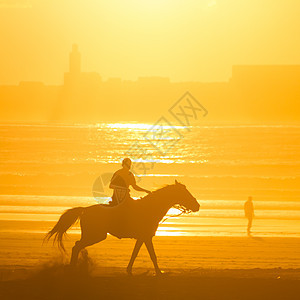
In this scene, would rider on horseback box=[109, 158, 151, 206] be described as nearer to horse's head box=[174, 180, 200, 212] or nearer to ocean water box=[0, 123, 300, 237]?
ocean water box=[0, 123, 300, 237]

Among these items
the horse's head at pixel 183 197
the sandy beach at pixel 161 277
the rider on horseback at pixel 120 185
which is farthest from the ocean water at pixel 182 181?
the sandy beach at pixel 161 277

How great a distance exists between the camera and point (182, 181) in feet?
165

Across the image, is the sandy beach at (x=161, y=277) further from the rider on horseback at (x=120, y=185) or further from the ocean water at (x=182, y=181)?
the ocean water at (x=182, y=181)

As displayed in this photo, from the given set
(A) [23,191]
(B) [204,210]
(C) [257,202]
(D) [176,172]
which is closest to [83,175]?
(D) [176,172]

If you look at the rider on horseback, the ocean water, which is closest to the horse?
the rider on horseback

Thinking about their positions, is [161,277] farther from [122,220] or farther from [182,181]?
[182,181]

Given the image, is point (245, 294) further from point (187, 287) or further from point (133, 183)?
point (133, 183)

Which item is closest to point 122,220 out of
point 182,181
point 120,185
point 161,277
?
point 120,185

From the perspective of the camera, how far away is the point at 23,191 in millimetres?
41344

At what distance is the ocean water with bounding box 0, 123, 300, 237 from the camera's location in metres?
25.5

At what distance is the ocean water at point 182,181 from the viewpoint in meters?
25.5

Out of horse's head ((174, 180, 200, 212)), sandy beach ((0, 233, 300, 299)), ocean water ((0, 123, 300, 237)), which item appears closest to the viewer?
sandy beach ((0, 233, 300, 299))

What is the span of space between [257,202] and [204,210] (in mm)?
6846

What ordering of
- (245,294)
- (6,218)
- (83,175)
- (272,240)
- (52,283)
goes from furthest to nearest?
(83,175)
(6,218)
(272,240)
(52,283)
(245,294)
